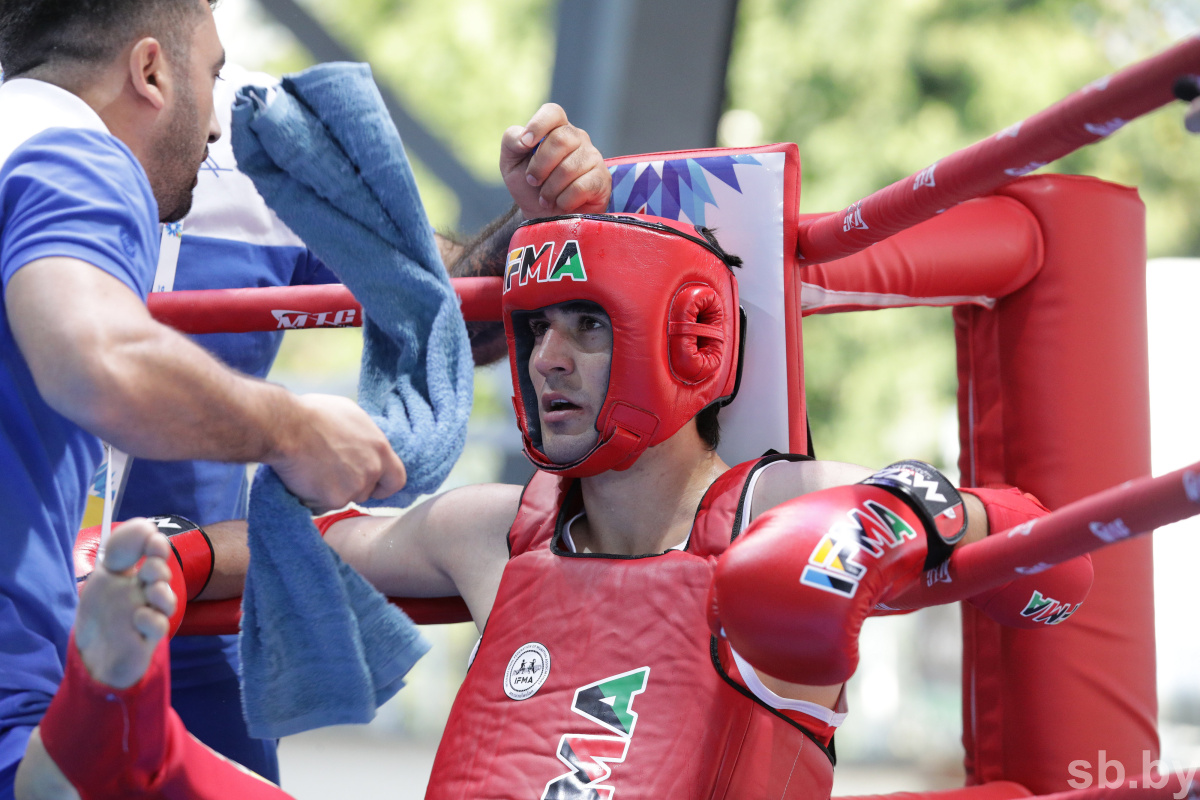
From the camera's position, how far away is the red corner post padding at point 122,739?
3.35ft

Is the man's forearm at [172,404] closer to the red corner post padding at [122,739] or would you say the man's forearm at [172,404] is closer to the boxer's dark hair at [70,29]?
the red corner post padding at [122,739]

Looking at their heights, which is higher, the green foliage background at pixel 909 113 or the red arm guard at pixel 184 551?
the green foliage background at pixel 909 113

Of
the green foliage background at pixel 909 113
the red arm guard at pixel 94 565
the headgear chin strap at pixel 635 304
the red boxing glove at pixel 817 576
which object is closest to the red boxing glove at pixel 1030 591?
the red boxing glove at pixel 817 576

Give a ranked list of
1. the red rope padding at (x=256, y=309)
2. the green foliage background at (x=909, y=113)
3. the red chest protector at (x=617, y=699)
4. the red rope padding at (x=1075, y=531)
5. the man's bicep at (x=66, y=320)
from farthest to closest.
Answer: the green foliage background at (x=909, y=113)
the red rope padding at (x=256, y=309)
the red chest protector at (x=617, y=699)
the man's bicep at (x=66, y=320)
the red rope padding at (x=1075, y=531)

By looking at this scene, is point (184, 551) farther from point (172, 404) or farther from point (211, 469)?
point (172, 404)

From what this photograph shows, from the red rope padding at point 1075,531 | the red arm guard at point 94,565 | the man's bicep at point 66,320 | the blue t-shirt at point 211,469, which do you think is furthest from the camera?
the blue t-shirt at point 211,469

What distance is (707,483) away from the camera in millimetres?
1688

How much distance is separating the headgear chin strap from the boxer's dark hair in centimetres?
58

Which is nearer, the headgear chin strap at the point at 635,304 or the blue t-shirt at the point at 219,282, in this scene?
the headgear chin strap at the point at 635,304

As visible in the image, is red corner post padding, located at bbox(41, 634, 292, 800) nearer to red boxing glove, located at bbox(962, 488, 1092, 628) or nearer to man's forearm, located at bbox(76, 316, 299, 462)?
man's forearm, located at bbox(76, 316, 299, 462)

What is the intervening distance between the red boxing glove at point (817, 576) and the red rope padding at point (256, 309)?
803 millimetres

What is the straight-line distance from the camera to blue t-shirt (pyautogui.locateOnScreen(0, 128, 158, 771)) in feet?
3.42

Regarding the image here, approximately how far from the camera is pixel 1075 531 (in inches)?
Result: 35.4

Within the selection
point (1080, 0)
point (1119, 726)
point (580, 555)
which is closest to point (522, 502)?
point (580, 555)
